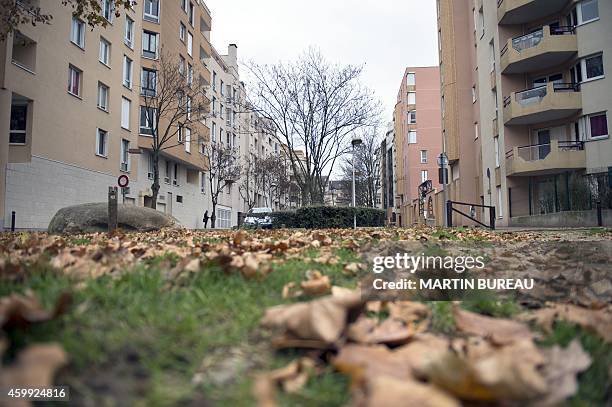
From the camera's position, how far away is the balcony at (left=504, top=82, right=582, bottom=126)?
73.0 ft

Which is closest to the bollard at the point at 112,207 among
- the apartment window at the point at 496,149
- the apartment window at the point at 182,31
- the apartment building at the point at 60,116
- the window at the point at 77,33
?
the apartment building at the point at 60,116

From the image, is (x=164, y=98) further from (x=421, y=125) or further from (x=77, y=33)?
(x=421, y=125)

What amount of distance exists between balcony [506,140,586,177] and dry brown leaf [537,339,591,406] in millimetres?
23913

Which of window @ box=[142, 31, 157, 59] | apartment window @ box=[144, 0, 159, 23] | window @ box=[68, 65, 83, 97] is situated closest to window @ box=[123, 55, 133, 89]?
window @ box=[142, 31, 157, 59]

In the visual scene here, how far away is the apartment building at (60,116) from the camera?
19.1m

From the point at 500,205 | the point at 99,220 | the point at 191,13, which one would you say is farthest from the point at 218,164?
the point at 99,220

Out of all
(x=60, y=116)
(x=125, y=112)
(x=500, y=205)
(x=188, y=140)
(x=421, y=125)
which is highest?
(x=421, y=125)

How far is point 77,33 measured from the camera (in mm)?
23422

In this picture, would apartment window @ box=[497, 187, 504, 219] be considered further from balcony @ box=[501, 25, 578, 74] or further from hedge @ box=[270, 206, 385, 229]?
hedge @ box=[270, 206, 385, 229]

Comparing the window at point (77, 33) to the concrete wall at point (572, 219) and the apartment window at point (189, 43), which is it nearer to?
the apartment window at point (189, 43)

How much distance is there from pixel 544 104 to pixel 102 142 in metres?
25.0

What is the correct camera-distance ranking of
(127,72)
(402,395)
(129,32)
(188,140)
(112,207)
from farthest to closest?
(188,140), (129,32), (127,72), (112,207), (402,395)

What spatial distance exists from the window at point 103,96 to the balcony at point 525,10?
23574 mm

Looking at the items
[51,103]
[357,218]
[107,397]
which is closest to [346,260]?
[107,397]
